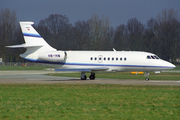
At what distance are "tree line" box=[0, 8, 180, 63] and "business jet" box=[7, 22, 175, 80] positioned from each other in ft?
149

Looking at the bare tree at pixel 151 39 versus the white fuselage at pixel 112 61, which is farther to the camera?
the bare tree at pixel 151 39

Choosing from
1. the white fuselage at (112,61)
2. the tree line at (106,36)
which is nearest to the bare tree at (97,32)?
the tree line at (106,36)

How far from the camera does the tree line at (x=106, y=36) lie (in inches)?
2933

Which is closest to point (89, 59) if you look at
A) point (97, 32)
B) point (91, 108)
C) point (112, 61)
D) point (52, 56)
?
point (112, 61)

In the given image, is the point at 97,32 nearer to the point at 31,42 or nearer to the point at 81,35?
the point at 81,35

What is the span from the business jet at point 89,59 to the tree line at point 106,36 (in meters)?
45.3

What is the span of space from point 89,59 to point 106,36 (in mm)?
51979

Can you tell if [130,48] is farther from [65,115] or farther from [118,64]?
[65,115]

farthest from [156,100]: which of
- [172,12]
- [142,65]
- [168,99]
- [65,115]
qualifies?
[172,12]

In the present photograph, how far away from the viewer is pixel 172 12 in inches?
3068

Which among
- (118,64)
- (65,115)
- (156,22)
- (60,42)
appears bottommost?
(65,115)

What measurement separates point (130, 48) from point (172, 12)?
1535cm

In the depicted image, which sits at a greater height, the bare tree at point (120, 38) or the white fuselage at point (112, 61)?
the bare tree at point (120, 38)

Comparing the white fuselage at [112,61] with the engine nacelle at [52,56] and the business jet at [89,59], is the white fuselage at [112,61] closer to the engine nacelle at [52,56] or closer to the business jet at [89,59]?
the business jet at [89,59]
